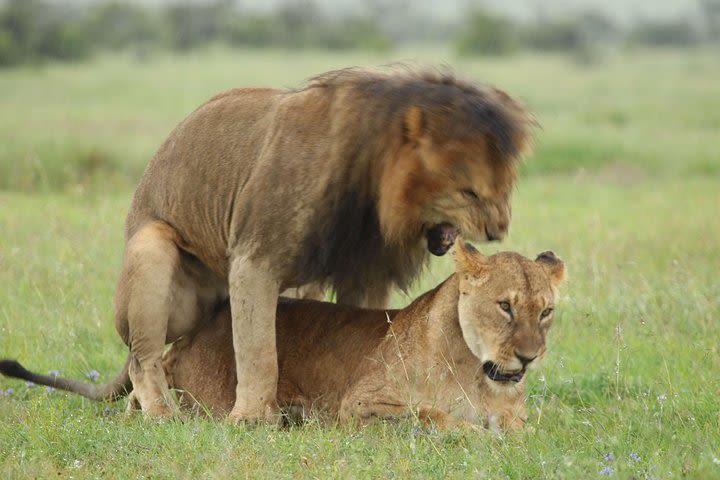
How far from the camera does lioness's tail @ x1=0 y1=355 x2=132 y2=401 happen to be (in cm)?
554

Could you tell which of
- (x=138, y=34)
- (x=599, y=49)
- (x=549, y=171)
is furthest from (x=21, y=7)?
(x=549, y=171)

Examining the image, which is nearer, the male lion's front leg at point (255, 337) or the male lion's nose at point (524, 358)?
the male lion's nose at point (524, 358)

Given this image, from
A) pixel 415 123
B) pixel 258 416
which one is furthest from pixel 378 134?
pixel 258 416

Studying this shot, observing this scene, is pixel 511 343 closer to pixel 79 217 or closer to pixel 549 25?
pixel 79 217

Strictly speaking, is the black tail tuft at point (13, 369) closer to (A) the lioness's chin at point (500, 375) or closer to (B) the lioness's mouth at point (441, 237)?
(B) the lioness's mouth at point (441, 237)

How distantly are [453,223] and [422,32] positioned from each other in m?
86.4

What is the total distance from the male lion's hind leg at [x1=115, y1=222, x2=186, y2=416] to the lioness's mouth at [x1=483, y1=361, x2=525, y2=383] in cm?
162

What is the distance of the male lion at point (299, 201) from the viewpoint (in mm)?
4984

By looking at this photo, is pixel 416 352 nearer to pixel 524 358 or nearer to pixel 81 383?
pixel 524 358

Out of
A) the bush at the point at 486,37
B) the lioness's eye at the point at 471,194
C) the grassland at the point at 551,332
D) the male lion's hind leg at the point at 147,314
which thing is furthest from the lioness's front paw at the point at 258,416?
the bush at the point at 486,37

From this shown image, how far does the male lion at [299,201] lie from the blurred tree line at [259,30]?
95.1 feet

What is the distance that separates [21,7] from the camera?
3994 centimetres

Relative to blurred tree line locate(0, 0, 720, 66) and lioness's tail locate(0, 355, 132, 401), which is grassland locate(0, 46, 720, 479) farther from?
blurred tree line locate(0, 0, 720, 66)

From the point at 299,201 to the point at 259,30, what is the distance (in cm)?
5025
